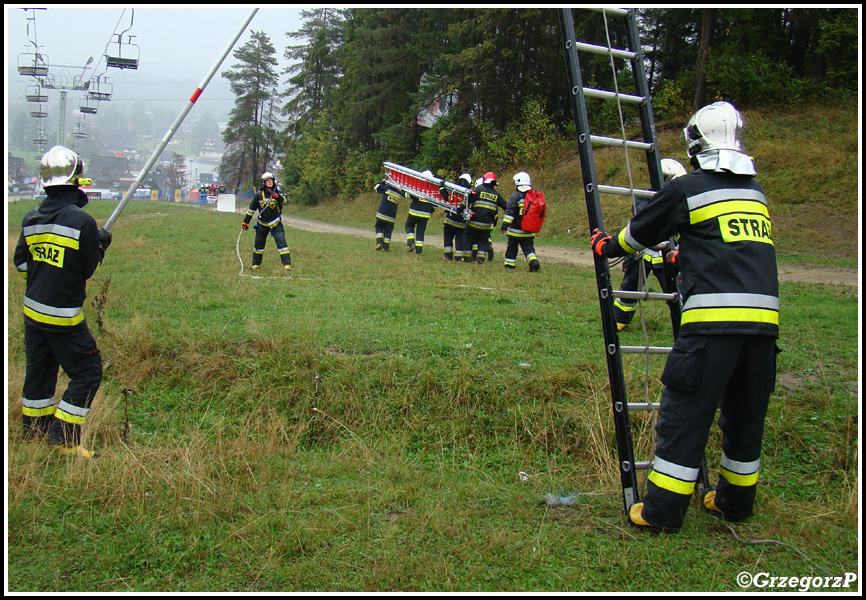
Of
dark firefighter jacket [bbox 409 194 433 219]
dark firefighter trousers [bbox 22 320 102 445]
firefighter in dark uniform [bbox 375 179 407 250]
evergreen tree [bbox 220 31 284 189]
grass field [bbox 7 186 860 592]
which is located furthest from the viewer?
evergreen tree [bbox 220 31 284 189]

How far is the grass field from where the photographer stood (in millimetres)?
3186

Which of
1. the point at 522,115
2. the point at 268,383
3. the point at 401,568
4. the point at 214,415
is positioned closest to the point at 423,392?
the point at 268,383

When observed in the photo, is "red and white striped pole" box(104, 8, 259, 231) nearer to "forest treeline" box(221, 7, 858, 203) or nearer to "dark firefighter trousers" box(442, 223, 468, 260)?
"dark firefighter trousers" box(442, 223, 468, 260)

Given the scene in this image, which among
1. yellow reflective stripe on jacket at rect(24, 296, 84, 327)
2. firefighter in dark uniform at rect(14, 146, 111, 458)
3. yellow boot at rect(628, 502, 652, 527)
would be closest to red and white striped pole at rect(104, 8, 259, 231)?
firefighter in dark uniform at rect(14, 146, 111, 458)

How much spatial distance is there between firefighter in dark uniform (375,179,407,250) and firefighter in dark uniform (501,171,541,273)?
431 cm

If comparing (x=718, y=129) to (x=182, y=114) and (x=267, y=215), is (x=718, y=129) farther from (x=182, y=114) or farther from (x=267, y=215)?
(x=267, y=215)

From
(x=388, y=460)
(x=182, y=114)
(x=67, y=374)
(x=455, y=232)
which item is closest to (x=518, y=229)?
(x=455, y=232)

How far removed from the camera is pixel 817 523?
3.69 meters

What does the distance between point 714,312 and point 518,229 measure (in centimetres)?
921

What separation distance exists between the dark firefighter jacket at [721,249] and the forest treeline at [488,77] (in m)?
13.6

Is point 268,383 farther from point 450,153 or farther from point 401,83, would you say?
point 401,83

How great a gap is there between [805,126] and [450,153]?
1730 centimetres

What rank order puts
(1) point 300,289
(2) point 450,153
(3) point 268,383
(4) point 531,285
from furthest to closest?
(2) point 450,153
(4) point 531,285
(1) point 300,289
(3) point 268,383

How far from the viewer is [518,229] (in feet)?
40.6
